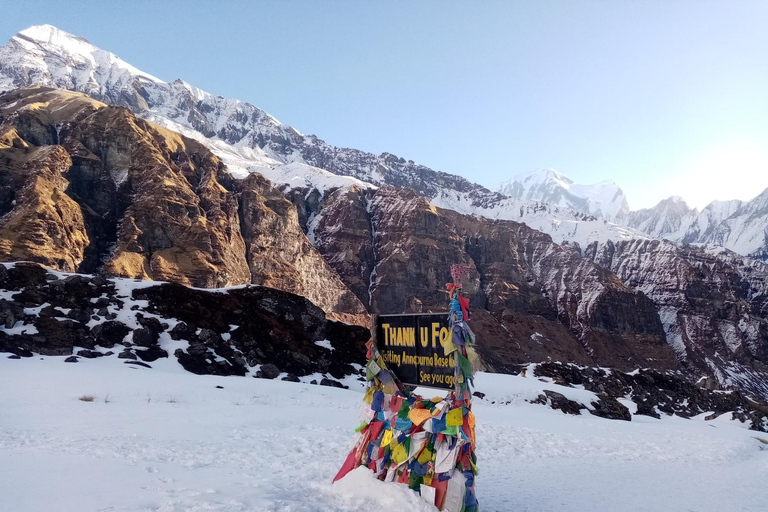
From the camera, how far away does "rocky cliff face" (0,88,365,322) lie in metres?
72.9

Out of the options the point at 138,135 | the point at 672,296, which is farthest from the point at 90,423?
the point at 672,296

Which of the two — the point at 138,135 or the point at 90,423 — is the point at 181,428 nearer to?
the point at 90,423

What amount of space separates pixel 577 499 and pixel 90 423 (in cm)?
947

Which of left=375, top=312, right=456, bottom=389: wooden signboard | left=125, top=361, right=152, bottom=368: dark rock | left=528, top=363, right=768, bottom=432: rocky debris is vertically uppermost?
left=375, top=312, right=456, bottom=389: wooden signboard

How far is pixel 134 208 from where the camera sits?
84.9m

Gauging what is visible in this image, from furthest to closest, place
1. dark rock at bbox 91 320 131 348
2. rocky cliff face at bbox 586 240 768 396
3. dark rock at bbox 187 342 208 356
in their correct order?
1. rocky cliff face at bbox 586 240 768 396
2. dark rock at bbox 187 342 208 356
3. dark rock at bbox 91 320 131 348

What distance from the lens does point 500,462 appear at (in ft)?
33.4

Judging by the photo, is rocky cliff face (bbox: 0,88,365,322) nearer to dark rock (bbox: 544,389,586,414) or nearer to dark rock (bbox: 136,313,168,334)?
dark rock (bbox: 136,313,168,334)

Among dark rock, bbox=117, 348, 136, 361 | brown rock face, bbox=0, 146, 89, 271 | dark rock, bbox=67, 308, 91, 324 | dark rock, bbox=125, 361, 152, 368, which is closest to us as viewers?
dark rock, bbox=125, 361, 152, 368

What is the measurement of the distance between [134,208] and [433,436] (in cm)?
9210

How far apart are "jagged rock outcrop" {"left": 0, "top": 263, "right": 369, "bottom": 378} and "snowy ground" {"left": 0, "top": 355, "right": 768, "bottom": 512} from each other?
588 cm

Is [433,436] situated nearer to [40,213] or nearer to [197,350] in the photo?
[197,350]

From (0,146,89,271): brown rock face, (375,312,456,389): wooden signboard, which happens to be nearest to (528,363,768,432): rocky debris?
(375,312,456,389): wooden signboard

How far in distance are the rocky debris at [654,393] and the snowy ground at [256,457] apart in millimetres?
18654
